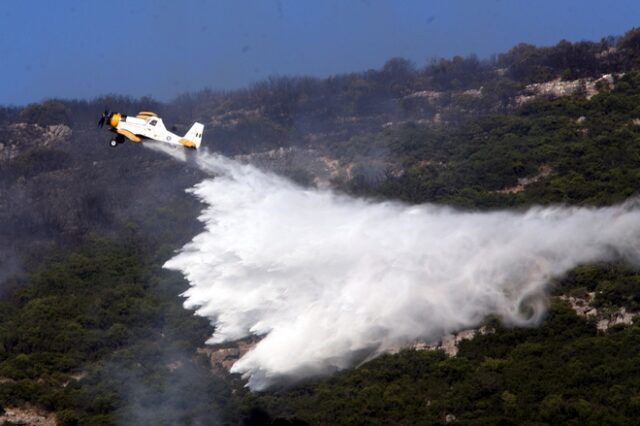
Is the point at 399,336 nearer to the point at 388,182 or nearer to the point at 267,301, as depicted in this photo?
the point at 267,301

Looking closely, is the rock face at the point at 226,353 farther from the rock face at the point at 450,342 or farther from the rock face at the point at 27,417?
the rock face at the point at 450,342

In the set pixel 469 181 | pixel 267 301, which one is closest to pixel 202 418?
→ pixel 267 301

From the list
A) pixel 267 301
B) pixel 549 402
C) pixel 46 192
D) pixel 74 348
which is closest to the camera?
pixel 549 402

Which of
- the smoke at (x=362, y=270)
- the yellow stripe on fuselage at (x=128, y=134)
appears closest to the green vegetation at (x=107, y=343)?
the smoke at (x=362, y=270)

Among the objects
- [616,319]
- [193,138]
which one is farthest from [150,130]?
[616,319]

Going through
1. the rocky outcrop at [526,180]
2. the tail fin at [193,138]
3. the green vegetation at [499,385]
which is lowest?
the green vegetation at [499,385]
